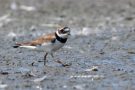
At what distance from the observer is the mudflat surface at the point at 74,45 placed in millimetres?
10312

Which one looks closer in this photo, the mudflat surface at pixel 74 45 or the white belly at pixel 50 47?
the mudflat surface at pixel 74 45

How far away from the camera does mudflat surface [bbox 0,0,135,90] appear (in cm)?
1031

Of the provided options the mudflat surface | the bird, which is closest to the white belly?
the bird

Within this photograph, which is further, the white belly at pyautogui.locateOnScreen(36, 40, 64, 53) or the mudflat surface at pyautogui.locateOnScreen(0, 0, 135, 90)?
the white belly at pyautogui.locateOnScreen(36, 40, 64, 53)

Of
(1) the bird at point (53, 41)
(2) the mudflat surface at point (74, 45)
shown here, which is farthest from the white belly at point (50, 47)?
(2) the mudflat surface at point (74, 45)

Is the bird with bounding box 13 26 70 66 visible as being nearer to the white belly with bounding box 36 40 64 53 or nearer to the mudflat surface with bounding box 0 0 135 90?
the white belly with bounding box 36 40 64 53

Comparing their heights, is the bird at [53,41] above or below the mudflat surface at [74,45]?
above

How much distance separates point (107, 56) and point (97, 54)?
1.18 feet

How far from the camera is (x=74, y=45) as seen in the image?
14773 millimetres

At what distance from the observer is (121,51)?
44.6ft

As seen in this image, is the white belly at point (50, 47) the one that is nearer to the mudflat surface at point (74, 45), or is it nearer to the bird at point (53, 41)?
the bird at point (53, 41)

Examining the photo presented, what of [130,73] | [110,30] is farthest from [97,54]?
[110,30]

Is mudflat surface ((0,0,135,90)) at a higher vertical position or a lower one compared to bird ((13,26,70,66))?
lower

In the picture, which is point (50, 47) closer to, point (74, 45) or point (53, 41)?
point (53, 41)
